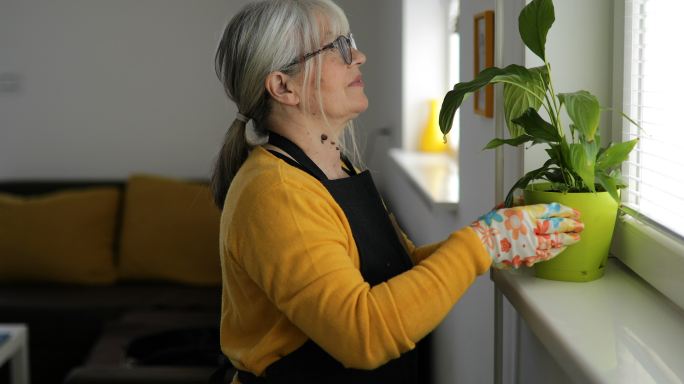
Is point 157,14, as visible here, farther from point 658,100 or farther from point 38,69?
point 658,100

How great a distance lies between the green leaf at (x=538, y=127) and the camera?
1.27 m

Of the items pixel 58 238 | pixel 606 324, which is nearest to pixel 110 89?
pixel 58 238

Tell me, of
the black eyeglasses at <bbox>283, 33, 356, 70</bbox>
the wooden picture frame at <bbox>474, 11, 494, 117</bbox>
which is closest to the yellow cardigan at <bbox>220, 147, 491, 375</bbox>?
the black eyeglasses at <bbox>283, 33, 356, 70</bbox>

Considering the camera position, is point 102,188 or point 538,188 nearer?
point 538,188

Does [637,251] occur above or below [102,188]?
above

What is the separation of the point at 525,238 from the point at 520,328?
36 cm

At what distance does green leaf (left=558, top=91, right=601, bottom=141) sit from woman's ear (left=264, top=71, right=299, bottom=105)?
484 mm

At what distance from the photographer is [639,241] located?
131 cm

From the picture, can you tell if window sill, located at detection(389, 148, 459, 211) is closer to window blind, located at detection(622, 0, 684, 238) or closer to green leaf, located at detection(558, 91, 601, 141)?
window blind, located at detection(622, 0, 684, 238)

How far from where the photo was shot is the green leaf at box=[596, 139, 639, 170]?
1.27 metres

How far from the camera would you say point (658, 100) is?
4.33 feet

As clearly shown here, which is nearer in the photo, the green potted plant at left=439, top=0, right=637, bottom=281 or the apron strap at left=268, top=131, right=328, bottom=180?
the green potted plant at left=439, top=0, right=637, bottom=281

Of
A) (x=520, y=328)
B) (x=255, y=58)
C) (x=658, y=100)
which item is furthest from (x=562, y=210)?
(x=255, y=58)

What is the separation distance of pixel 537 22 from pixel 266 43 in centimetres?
48
